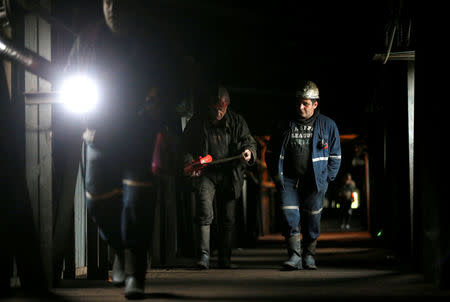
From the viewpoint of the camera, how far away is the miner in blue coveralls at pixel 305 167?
7727 mm

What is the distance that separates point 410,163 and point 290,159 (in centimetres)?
140

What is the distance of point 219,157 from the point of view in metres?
8.15

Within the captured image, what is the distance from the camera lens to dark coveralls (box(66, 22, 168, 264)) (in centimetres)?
507

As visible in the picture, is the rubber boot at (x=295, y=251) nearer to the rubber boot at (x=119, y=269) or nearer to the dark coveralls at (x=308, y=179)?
the dark coveralls at (x=308, y=179)

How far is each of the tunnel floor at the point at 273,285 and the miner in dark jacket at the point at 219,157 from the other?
50 cm

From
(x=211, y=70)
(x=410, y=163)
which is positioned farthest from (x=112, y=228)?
(x=211, y=70)

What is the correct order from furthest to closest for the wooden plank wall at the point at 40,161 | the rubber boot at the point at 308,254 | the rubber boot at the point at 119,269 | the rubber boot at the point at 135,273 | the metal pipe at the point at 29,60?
the rubber boot at the point at 308,254
the wooden plank wall at the point at 40,161
the rubber boot at the point at 119,269
the metal pipe at the point at 29,60
the rubber boot at the point at 135,273

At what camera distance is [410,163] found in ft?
25.0

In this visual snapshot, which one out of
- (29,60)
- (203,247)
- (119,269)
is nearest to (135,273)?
(119,269)

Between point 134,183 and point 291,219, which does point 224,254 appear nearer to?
point 291,219

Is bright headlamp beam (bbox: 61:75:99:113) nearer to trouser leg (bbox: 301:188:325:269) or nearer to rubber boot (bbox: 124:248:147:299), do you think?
rubber boot (bbox: 124:248:147:299)

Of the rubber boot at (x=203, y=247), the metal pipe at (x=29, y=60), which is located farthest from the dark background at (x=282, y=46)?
the rubber boot at (x=203, y=247)

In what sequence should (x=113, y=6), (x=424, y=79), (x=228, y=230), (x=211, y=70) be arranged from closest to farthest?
(x=113, y=6)
(x=424, y=79)
(x=228, y=230)
(x=211, y=70)

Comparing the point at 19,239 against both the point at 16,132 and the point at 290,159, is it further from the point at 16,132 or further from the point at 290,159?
the point at 290,159
